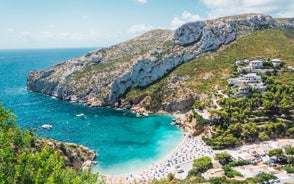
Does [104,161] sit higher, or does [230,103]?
[230,103]

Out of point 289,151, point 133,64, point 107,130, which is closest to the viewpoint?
point 289,151

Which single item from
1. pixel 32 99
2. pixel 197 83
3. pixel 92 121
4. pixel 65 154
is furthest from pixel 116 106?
pixel 65 154

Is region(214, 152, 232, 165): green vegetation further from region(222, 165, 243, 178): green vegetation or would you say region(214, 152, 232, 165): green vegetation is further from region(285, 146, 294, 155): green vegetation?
region(285, 146, 294, 155): green vegetation

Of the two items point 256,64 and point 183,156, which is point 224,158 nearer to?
point 183,156

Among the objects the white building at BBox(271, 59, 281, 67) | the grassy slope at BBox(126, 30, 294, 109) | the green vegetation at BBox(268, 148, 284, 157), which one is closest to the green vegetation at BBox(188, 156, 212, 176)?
the green vegetation at BBox(268, 148, 284, 157)

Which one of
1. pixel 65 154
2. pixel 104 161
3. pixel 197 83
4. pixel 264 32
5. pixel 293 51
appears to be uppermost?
pixel 264 32

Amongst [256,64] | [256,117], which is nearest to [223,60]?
[256,64]

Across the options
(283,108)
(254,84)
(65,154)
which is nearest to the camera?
(65,154)

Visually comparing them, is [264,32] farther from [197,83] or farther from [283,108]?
[283,108]
